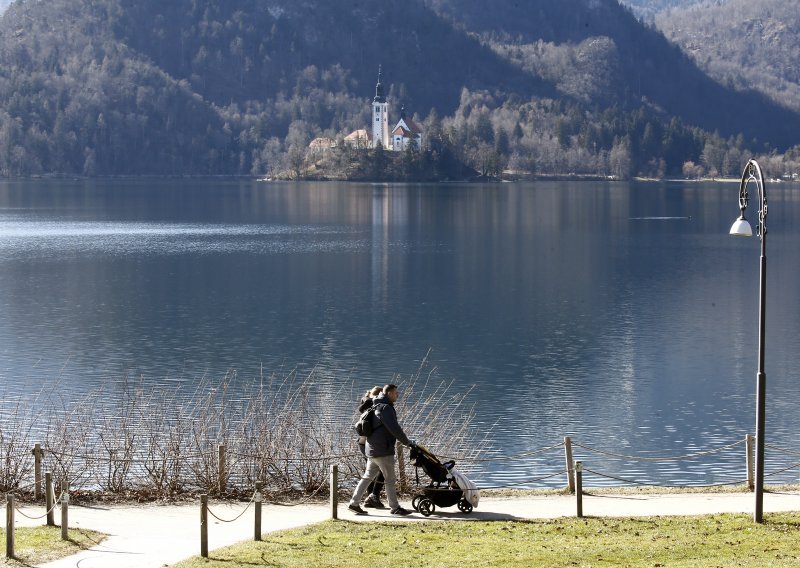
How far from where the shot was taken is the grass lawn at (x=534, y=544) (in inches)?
619

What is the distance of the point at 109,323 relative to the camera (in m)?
52.2

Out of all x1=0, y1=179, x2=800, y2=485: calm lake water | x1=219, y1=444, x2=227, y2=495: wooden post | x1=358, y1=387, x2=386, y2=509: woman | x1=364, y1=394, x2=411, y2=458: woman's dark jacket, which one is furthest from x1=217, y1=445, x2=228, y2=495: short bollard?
x1=0, y1=179, x2=800, y2=485: calm lake water

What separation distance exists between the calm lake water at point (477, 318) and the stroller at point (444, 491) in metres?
8.29

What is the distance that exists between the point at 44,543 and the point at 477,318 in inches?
1513

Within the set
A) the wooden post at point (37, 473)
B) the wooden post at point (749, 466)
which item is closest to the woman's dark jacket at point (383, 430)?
the wooden post at point (37, 473)

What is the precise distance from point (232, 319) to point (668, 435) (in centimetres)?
2571

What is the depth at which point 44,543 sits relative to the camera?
55.0 feet

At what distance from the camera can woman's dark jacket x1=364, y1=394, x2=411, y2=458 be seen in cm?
1842

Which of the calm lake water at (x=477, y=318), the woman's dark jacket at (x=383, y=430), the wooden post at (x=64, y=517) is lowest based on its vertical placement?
the calm lake water at (x=477, y=318)

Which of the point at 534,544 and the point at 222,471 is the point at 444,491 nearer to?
the point at 534,544

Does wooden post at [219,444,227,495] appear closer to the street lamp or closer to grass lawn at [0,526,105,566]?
grass lawn at [0,526,105,566]

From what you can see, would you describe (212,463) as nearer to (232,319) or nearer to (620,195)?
(232,319)

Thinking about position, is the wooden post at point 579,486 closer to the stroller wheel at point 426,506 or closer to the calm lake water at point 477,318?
the stroller wheel at point 426,506

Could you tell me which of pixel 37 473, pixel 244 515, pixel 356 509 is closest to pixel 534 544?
pixel 356 509
